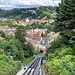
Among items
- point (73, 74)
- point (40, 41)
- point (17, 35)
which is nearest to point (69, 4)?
point (73, 74)

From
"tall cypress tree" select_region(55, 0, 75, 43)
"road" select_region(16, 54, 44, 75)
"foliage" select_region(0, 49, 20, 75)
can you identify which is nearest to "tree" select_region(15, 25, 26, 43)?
"road" select_region(16, 54, 44, 75)

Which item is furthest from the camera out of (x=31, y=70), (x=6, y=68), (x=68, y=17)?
(x=31, y=70)

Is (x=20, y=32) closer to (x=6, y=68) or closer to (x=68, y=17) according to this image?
(x=6, y=68)

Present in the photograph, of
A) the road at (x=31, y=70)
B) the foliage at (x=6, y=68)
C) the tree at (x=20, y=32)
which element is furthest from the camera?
the tree at (x=20, y=32)

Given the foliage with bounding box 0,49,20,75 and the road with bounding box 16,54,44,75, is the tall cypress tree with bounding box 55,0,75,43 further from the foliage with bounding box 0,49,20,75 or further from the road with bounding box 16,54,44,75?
the foliage with bounding box 0,49,20,75

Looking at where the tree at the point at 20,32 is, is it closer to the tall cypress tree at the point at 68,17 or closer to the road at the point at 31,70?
the road at the point at 31,70

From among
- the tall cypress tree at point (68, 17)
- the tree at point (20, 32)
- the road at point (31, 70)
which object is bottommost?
the road at point (31, 70)

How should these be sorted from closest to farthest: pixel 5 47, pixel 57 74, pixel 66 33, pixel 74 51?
pixel 57 74 → pixel 74 51 → pixel 66 33 → pixel 5 47

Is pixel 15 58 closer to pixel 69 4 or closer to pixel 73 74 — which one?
pixel 69 4

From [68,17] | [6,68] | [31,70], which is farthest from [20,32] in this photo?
[68,17]

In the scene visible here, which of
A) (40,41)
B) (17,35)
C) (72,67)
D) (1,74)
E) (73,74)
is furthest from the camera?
(40,41)

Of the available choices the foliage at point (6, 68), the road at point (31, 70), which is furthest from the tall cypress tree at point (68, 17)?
the foliage at point (6, 68)
